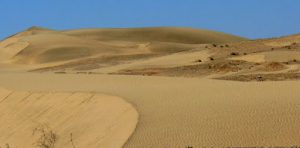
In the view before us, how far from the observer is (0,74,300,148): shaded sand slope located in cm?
936

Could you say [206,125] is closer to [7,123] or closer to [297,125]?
[297,125]

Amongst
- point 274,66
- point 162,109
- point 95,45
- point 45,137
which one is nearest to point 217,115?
point 162,109

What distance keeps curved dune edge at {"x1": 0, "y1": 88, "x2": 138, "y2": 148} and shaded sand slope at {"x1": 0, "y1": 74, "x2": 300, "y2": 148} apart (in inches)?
13.4

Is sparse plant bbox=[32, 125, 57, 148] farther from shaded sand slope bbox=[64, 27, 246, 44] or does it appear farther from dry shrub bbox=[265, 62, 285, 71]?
shaded sand slope bbox=[64, 27, 246, 44]

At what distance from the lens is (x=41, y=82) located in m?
20.4

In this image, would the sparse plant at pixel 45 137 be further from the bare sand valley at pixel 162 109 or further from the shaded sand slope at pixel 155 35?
the shaded sand slope at pixel 155 35

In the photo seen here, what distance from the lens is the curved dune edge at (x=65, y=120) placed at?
10844 millimetres

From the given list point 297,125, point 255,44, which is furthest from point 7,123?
point 255,44

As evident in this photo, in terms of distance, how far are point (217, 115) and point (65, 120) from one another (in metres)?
3.90

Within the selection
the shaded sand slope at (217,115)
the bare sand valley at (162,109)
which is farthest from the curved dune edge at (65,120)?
the shaded sand slope at (217,115)

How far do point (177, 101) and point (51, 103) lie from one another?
4.13m

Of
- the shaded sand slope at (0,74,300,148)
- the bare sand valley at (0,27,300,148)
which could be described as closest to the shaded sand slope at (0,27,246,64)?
the bare sand valley at (0,27,300,148)

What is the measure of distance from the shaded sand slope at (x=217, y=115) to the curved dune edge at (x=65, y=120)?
1.11 feet

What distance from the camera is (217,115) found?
10617 millimetres
